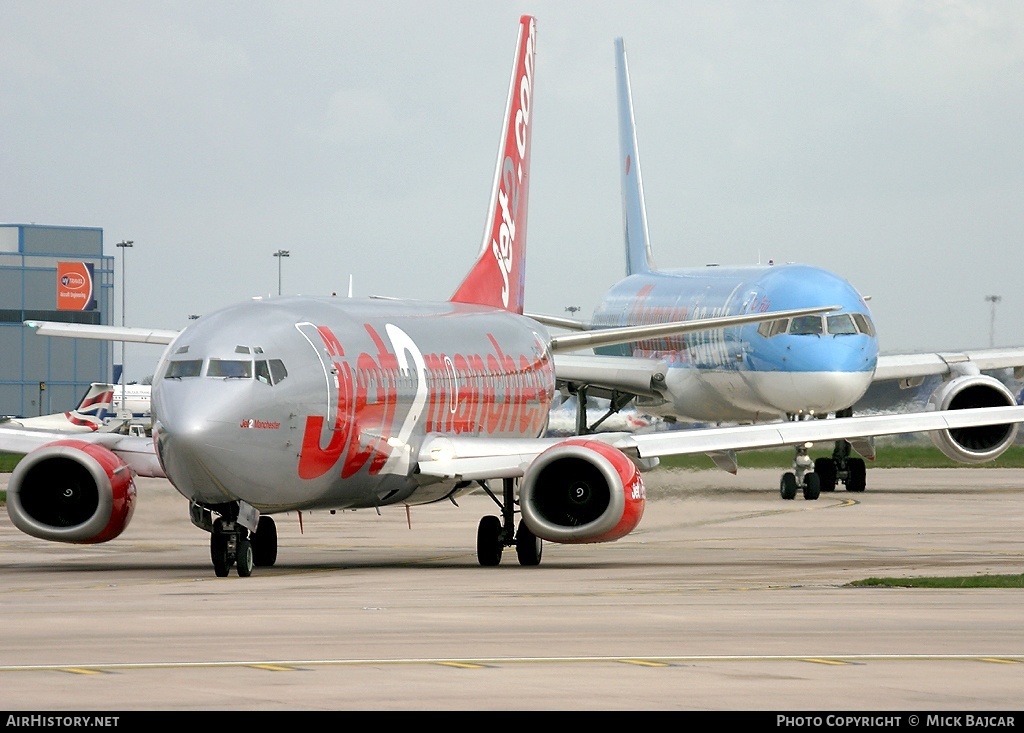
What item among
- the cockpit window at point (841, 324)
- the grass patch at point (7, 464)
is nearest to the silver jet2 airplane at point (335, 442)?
the cockpit window at point (841, 324)

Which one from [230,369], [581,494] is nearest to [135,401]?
[581,494]

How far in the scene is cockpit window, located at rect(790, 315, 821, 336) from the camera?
41.0m

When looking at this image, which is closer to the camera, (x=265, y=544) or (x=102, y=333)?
(x=265, y=544)

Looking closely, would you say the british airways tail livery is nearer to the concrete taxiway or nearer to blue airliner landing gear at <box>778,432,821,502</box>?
blue airliner landing gear at <box>778,432,821,502</box>

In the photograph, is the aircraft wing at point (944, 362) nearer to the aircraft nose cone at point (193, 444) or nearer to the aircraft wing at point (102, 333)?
the aircraft wing at point (102, 333)

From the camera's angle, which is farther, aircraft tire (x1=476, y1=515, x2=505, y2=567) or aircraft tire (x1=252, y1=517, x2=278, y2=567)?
aircraft tire (x1=252, y1=517, x2=278, y2=567)

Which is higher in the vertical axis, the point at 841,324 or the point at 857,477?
the point at 841,324

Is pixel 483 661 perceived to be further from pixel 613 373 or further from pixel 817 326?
pixel 613 373

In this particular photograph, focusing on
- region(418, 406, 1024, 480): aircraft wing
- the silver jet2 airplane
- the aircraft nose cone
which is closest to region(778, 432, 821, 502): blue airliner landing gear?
the silver jet2 airplane

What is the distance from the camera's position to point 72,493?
23969 mm

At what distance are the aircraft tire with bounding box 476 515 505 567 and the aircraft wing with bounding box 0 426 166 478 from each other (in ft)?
13.3

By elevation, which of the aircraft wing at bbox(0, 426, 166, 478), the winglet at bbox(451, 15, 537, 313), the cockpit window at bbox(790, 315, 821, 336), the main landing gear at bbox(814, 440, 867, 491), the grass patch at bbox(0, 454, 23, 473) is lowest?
the grass patch at bbox(0, 454, 23, 473)

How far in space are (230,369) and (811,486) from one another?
2071 centimetres

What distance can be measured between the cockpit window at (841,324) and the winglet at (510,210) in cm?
892
